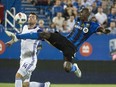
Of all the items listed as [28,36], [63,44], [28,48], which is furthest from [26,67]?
[28,36]

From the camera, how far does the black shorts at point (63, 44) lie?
12.2 meters

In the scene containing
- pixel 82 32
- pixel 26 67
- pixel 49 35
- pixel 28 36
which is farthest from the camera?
pixel 82 32

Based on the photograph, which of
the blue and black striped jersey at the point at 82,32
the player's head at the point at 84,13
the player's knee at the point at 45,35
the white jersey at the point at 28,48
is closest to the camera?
the player's knee at the point at 45,35

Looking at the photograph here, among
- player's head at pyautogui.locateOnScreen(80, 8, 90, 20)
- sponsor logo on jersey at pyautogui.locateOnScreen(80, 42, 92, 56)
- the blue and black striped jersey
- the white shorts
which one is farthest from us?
sponsor logo on jersey at pyautogui.locateOnScreen(80, 42, 92, 56)

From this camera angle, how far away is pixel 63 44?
41.0 feet

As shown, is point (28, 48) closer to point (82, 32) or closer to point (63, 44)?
point (63, 44)

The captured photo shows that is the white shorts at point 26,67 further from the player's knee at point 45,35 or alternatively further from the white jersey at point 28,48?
the player's knee at point 45,35

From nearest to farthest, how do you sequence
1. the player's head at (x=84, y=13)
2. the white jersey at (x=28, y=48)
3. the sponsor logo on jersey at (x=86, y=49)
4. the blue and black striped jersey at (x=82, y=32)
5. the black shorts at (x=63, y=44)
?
the black shorts at (x=63, y=44) < the white jersey at (x=28, y=48) < the player's head at (x=84, y=13) < the blue and black striped jersey at (x=82, y=32) < the sponsor logo on jersey at (x=86, y=49)

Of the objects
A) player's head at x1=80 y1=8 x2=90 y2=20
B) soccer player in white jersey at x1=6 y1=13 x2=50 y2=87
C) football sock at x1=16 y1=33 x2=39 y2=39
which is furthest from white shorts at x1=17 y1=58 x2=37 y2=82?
player's head at x1=80 y1=8 x2=90 y2=20

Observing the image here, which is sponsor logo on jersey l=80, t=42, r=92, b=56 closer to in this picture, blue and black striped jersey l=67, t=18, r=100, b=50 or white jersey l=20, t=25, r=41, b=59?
blue and black striped jersey l=67, t=18, r=100, b=50

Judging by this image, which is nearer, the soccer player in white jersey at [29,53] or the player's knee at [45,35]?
the player's knee at [45,35]

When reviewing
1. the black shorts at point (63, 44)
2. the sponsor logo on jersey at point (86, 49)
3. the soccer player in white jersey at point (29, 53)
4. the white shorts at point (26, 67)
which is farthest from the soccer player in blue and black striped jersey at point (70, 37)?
the sponsor logo on jersey at point (86, 49)

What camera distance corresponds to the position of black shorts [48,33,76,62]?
12.2m

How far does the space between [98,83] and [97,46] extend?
134cm
